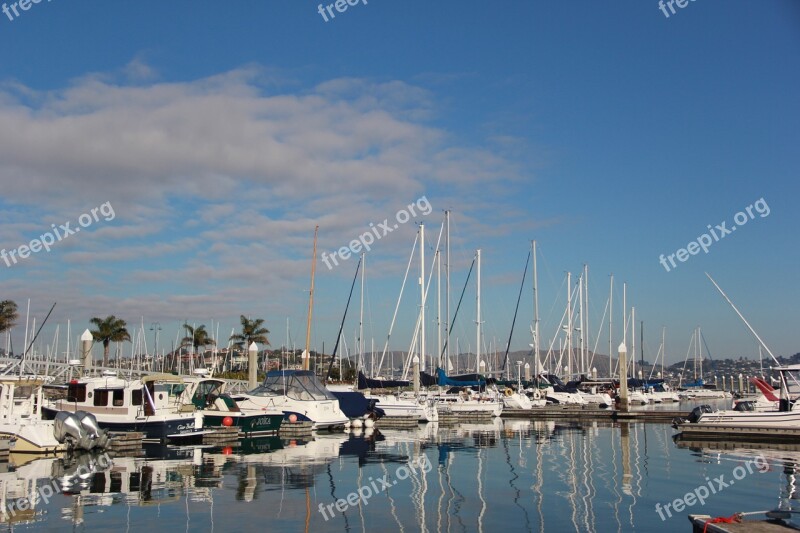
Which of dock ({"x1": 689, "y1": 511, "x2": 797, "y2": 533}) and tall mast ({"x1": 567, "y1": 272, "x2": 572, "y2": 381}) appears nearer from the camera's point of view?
dock ({"x1": 689, "y1": 511, "x2": 797, "y2": 533})

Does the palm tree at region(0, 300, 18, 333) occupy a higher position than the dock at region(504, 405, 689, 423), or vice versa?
the palm tree at region(0, 300, 18, 333)

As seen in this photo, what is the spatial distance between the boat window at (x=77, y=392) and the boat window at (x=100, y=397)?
2.04 ft

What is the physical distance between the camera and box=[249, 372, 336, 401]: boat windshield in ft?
138

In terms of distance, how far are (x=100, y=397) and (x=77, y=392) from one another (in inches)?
54.6

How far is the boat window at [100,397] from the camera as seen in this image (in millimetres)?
34719

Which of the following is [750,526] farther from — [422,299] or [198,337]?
[198,337]

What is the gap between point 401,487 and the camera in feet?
70.7

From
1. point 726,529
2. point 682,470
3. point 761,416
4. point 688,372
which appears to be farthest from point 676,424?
point 688,372

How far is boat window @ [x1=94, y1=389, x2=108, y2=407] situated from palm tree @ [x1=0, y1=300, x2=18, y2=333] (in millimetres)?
43890

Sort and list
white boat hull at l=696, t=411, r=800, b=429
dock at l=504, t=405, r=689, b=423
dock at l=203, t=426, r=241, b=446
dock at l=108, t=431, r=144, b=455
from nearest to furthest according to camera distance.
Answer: dock at l=108, t=431, r=144, b=455 < dock at l=203, t=426, r=241, b=446 < white boat hull at l=696, t=411, r=800, b=429 < dock at l=504, t=405, r=689, b=423

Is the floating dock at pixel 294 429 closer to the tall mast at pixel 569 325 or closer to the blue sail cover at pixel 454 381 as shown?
the blue sail cover at pixel 454 381

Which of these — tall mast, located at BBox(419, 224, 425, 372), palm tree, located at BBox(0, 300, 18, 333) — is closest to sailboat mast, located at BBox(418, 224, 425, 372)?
tall mast, located at BBox(419, 224, 425, 372)

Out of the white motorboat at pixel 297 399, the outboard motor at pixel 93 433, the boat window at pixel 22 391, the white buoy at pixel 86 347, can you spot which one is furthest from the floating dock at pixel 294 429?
the white buoy at pixel 86 347

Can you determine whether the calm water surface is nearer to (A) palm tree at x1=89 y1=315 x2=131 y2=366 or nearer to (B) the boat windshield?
(B) the boat windshield
